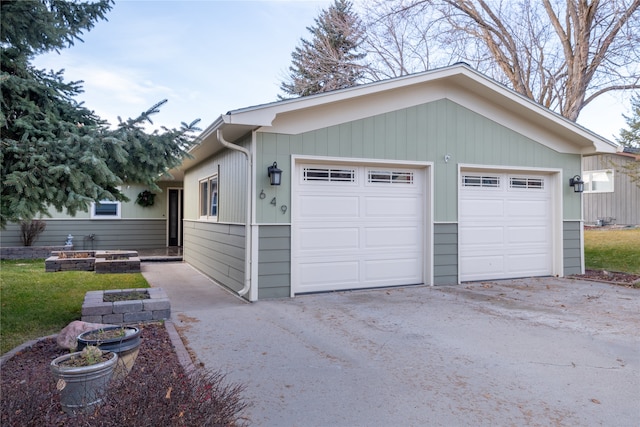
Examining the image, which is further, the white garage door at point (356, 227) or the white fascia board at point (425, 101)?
the white garage door at point (356, 227)

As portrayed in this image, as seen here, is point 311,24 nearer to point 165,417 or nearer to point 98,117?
point 98,117

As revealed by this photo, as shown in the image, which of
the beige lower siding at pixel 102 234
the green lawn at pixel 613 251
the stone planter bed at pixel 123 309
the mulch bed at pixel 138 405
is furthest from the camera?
the beige lower siding at pixel 102 234

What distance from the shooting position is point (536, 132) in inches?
352

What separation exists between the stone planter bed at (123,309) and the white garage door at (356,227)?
7.35ft

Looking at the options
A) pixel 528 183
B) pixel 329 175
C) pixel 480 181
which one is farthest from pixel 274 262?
pixel 528 183

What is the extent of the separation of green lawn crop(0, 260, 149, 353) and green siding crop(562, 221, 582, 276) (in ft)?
27.3

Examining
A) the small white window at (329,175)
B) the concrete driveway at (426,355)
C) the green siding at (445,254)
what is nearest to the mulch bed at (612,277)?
the concrete driveway at (426,355)

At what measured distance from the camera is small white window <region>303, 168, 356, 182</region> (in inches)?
292

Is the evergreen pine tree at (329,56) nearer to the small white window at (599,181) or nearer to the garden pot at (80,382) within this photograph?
the small white window at (599,181)

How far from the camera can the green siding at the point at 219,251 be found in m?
7.47

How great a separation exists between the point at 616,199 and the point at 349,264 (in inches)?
712

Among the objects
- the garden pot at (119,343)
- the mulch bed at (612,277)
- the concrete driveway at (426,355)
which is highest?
the garden pot at (119,343)

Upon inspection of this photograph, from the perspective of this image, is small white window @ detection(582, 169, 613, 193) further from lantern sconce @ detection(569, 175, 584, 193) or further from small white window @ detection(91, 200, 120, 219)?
small white window @ detection(91, 200, 120, 219)

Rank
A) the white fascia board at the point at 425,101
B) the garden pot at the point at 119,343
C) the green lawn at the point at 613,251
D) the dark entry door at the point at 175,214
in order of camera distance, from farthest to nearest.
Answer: the dark entry door at the point at 175,214
the green lawn at the point at 613,251
the white fascia board at the point at 425,101
the garden pot at the point at 119,343
